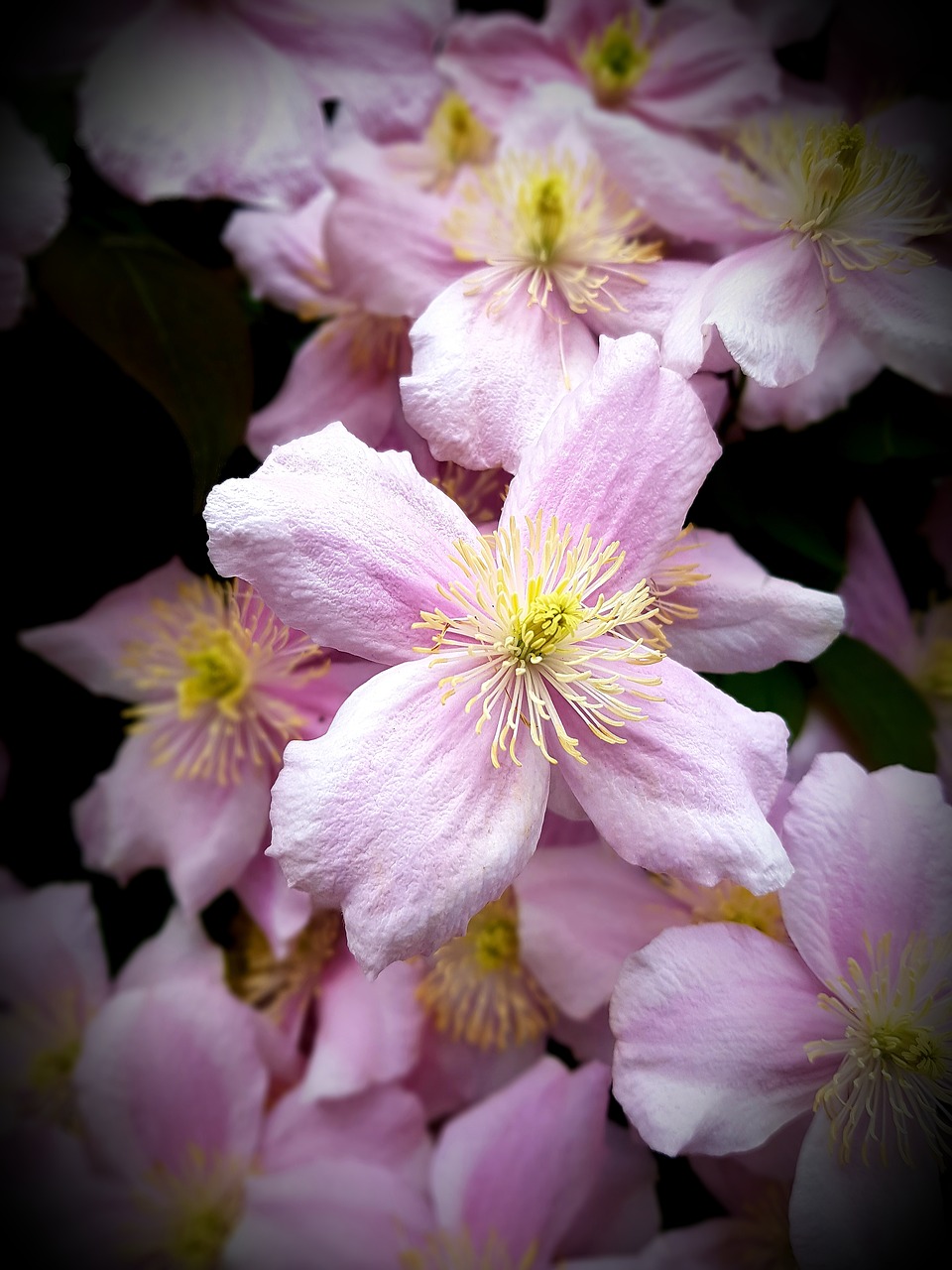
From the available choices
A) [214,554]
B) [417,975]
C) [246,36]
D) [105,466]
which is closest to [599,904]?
[417,975]

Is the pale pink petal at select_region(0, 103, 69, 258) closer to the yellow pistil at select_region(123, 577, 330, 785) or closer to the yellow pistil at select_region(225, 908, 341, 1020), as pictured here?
the yellow pistil at select_region(123, 577, 330, 785)

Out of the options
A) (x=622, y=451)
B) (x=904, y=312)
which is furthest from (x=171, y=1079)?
(x=904, y=312)

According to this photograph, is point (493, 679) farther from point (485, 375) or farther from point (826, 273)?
point (826, 273)

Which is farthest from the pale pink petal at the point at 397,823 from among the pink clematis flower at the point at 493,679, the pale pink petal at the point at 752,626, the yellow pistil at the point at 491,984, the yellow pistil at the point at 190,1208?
the yellow pistil at the point at 190,1208

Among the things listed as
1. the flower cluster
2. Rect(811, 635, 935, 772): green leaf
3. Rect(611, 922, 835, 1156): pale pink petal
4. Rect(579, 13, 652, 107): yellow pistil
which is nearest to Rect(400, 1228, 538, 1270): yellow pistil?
the flower cluster

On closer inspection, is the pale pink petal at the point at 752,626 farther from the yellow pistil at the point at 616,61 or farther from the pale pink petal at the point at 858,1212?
the yellow pistil at the point at 616,61

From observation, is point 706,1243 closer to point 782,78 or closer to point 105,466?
point 105,466
